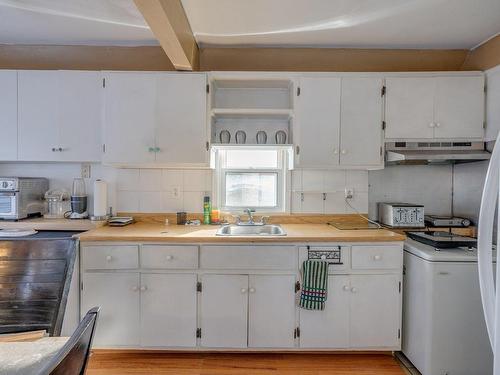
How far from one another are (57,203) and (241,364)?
2.06 metres

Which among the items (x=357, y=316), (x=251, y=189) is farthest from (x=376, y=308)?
(x=251, y=189)

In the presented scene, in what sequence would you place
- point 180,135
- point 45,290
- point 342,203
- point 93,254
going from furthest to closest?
point 342,203
point 180,135
point 93,254
point 45,290

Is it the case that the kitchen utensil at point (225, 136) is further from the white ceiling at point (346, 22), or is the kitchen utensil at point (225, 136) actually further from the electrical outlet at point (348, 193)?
the electrical outlet at point (348, 193)

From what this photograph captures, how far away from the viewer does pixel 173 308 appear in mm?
1974

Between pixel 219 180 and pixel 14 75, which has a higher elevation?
pixel 14 75

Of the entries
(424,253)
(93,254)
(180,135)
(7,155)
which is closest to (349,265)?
(424,253)

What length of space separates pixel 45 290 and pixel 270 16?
2392 millimetres

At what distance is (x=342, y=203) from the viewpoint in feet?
8.43

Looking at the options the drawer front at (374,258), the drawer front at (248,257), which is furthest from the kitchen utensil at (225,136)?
the drawer front at (374,258)

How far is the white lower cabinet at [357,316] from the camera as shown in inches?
78.2

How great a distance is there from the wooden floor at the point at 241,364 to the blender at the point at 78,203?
110 centimetres

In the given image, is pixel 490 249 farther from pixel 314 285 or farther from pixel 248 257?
pixel 248 257

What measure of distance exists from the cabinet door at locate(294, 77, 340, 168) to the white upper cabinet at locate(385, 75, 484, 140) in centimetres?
43

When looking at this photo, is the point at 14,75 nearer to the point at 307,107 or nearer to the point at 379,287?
the point at 307,107
